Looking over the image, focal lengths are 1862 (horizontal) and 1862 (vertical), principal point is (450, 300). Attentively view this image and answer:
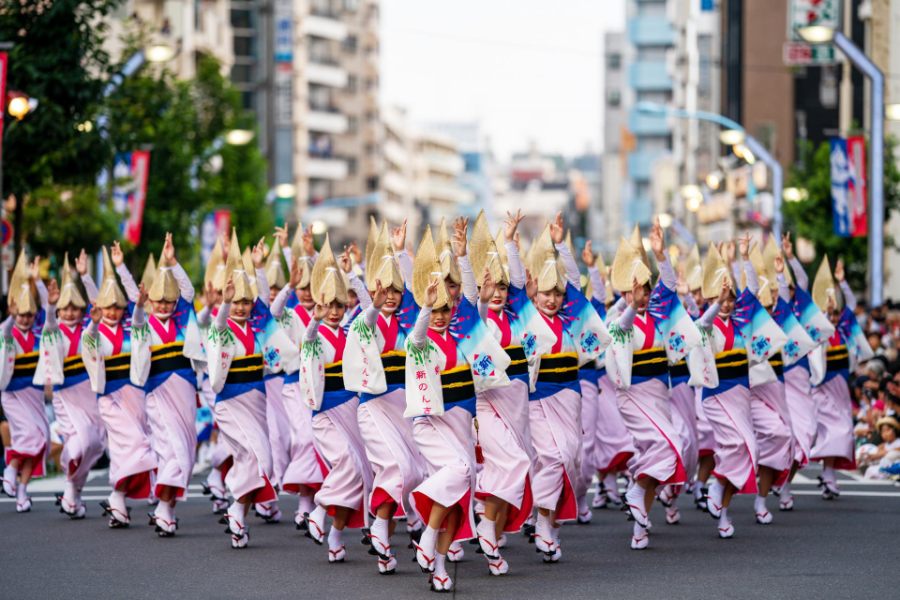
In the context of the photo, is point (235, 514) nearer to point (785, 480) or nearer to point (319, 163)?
point (785, 480)

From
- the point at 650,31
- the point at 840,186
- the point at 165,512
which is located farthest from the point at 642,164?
the point at 165,512

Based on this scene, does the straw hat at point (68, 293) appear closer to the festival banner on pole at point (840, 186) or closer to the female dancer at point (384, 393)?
the female dancer at point (384, 393)

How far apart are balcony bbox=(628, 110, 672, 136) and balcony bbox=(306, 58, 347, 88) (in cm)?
1883

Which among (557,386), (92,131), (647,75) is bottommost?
(557,386)

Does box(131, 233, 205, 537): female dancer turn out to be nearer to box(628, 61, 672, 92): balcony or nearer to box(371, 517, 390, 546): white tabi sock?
box(371, 517, 390, 546): white tabi sock

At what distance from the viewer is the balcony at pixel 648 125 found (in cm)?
11947

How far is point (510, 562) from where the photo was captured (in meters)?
12.9

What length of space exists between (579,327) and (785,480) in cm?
312

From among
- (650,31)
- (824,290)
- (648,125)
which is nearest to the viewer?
(824,290)

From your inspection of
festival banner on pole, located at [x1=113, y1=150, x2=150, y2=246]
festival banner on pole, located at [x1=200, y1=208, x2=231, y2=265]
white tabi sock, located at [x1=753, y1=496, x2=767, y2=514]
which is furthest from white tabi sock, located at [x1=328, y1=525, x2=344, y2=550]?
festival banner on pole, located at [x1=200, y1=208, x2=231, y2=265]

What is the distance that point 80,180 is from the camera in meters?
24.7

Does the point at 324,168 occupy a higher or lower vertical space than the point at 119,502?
higher

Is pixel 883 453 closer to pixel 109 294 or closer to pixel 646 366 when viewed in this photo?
pixel 646 366

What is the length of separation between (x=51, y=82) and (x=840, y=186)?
13174 millimetres
